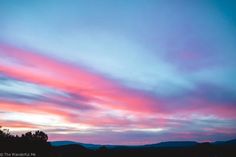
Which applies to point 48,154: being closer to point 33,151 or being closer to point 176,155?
point 33,151

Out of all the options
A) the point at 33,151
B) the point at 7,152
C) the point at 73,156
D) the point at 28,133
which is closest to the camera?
the point at 7,152

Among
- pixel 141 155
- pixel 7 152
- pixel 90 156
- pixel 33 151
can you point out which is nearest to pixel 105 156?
pixel 90 156

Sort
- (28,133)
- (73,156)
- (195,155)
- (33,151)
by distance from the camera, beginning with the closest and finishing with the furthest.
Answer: (33,151)
(73,156)
(195,155)
(28,133)

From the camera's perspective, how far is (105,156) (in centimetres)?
6234

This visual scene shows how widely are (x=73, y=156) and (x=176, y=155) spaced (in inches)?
1117

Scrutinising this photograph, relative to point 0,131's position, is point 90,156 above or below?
below

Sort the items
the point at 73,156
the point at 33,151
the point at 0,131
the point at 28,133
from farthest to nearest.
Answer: the point at 28,133
the point at 0,131
the point at 73,156
the point at 33,151

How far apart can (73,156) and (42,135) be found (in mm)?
34967

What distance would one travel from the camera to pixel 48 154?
5516cm

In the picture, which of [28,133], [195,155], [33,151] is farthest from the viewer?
[28,133]

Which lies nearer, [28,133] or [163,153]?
[163,153]

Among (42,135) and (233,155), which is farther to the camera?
(42,135)

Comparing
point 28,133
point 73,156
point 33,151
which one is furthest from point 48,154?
point 28,133

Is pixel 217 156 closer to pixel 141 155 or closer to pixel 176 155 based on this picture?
pixel 176 155
